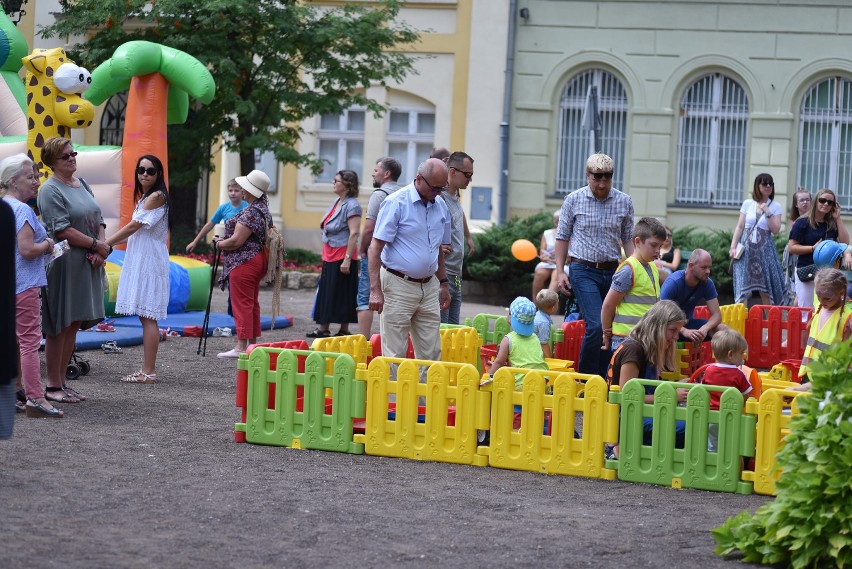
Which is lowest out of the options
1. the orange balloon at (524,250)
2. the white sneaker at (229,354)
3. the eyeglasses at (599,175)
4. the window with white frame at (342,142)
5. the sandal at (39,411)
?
the sandal at (39,411)

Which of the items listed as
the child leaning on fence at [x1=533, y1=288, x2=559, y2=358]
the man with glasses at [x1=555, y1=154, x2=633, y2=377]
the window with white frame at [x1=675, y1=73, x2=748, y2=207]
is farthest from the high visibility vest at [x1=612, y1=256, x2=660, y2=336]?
the window with white frame at [x1=675, y1=73, x2=748, y2=207]

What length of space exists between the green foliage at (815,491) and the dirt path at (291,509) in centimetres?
26

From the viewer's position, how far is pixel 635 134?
24.6m

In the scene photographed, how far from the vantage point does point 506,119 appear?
82.0 ft

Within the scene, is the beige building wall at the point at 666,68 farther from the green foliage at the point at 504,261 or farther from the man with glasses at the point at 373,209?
the man with glasses at the point at 373,209

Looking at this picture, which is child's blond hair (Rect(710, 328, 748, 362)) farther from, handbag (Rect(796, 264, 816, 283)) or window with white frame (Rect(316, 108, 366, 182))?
window with white frame (Rect(316, 108, 366, 182))

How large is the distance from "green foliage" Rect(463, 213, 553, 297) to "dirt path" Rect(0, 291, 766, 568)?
12.9m

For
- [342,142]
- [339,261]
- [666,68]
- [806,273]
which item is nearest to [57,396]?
[339,261]

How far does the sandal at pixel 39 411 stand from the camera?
8907 mm

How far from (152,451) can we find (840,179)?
1874 centimetres

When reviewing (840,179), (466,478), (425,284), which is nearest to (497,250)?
(840,179)

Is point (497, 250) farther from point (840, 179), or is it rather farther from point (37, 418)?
point (37, 418)

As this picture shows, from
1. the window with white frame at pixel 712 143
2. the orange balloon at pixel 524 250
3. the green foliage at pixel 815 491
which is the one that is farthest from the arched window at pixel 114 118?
the green foliage at pixel 815 491

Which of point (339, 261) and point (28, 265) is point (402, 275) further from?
point (339, 261)
